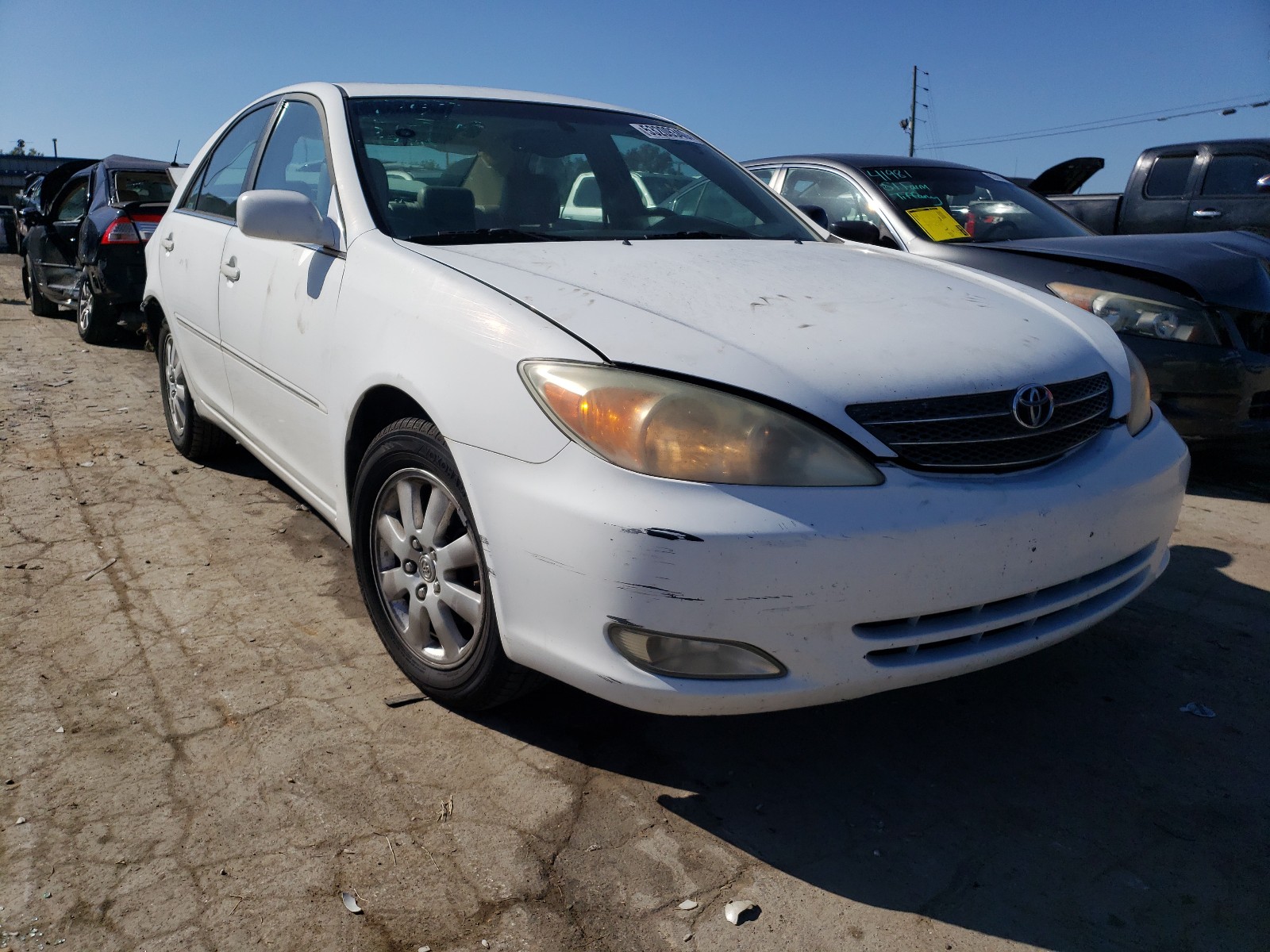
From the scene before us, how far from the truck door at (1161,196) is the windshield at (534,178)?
656 cm

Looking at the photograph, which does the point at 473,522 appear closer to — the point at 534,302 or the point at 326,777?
the point at 534,302

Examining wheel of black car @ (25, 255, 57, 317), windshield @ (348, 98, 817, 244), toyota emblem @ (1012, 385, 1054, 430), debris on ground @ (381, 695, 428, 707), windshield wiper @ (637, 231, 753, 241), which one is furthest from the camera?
wheel of black car @ (25, 255, 57, 317)

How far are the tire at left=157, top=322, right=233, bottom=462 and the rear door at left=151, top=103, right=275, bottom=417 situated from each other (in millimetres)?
239

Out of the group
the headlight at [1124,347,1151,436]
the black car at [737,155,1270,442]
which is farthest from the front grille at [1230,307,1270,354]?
the headlight at [1124,347,1151,436]

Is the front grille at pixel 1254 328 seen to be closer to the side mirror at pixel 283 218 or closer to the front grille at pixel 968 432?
the front grille at pixel 968 432

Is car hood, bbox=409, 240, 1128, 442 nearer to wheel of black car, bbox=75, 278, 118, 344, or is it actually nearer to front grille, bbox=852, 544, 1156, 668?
front grille, bbox=852, 544, 1156, 668

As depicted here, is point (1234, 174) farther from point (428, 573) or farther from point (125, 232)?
point (125, 232)

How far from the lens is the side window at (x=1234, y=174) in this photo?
830 cm

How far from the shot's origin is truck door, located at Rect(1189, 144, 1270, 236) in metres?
8.16

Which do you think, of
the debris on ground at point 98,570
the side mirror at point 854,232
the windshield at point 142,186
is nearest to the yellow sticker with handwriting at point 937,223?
the side mirror at point 854,232

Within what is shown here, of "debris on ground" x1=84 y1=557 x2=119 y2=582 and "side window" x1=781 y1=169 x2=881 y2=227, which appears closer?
"debris on ground" x1=84 y1=557 x2=119 y2=582

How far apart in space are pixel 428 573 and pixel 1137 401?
6.14 feet

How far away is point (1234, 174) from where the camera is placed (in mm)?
8398

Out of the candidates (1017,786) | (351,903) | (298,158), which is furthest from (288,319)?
(1017,786)
